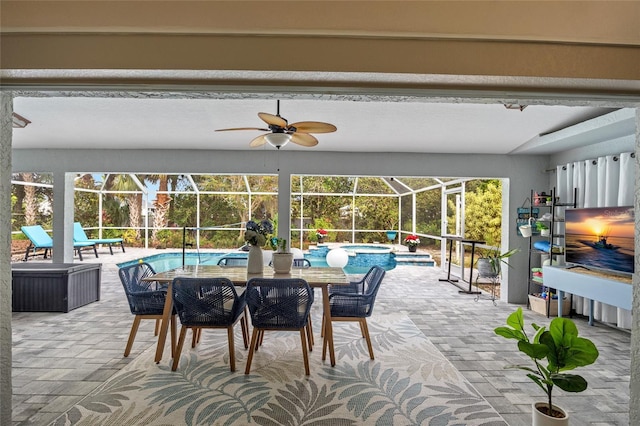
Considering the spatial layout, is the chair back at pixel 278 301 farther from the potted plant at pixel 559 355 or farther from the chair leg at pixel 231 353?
the potted plant at pixel 559 355

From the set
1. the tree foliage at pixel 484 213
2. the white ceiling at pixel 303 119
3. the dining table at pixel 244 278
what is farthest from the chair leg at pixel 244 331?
the tree foliage at pixel 484 213

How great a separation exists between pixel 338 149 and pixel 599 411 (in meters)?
4.16

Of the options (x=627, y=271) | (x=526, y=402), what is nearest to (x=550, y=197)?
(x=627, y=271)

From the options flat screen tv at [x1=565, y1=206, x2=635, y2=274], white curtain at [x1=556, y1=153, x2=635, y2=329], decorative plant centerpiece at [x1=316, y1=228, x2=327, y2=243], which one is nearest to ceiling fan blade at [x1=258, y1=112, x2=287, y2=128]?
flat screen tv at [x1=565, y1=206, x2=635, y2=274]

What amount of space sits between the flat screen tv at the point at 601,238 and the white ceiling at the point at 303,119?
0.95m

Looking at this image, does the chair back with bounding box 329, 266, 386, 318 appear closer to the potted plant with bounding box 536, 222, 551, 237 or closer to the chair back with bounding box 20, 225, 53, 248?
the potted plant with bounding box 536, 222, 551, 237

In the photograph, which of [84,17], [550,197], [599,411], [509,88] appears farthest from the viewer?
[550,197]

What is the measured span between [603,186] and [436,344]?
285 cm

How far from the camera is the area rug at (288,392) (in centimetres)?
226

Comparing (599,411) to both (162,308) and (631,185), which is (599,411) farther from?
(162,308)

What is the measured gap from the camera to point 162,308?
3.24m

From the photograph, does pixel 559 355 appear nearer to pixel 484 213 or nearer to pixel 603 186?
pixel 603 186

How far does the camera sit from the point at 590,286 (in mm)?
3920

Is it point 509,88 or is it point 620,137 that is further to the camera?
point 620,137
